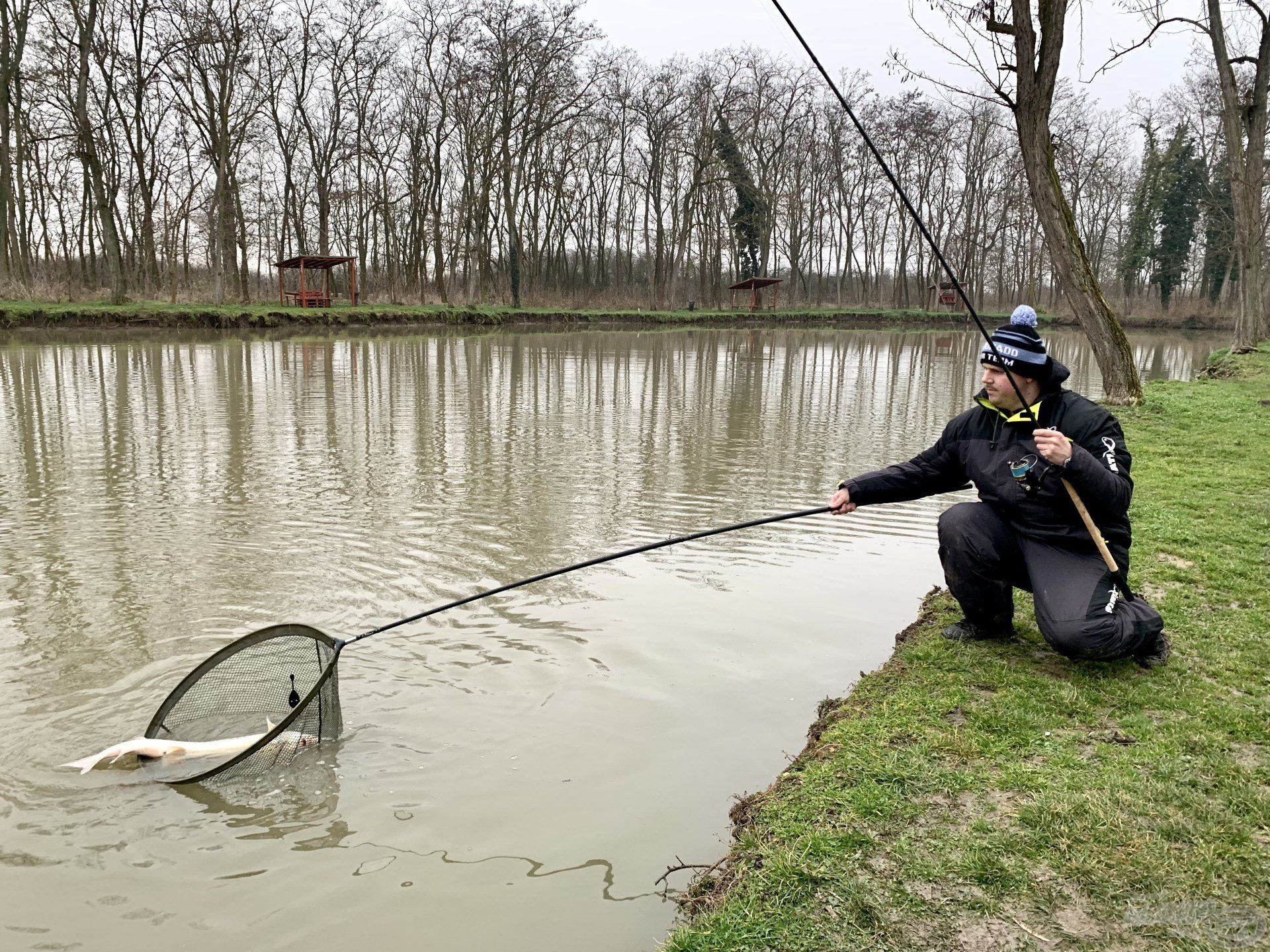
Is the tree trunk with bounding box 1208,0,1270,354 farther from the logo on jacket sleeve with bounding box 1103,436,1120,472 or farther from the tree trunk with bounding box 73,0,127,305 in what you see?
the tree trunk with bounding box 73,0,127,305

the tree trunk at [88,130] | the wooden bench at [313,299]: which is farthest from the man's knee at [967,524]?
the wooden bench at [313,299]

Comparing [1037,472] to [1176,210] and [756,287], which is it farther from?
[1176,210]

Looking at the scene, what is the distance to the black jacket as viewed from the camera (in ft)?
13.0

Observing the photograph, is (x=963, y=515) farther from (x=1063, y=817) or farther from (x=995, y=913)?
(x=995, y=913)

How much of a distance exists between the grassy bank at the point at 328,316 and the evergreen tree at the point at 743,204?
6.43 meters

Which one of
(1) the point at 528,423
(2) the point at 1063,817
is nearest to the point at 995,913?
(2) the point at 1063,817

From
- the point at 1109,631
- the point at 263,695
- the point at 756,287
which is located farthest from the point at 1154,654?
the point at 756,287

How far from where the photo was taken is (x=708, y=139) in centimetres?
4888

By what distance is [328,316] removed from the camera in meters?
31.8

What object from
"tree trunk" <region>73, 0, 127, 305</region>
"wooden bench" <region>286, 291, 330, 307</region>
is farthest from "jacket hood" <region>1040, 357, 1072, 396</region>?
"wooden bench" <region>286, 291, 330, 307</region>

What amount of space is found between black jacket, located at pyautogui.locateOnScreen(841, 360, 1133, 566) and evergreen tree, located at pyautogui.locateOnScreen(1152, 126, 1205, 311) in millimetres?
60337

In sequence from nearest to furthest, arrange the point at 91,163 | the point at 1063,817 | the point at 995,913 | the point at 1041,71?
the point at 995,913 < the point at 1063,817 < the point at 1041,71 < the point at 91,163

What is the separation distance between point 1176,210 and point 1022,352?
205 ft

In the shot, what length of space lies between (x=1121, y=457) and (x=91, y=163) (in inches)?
1279
